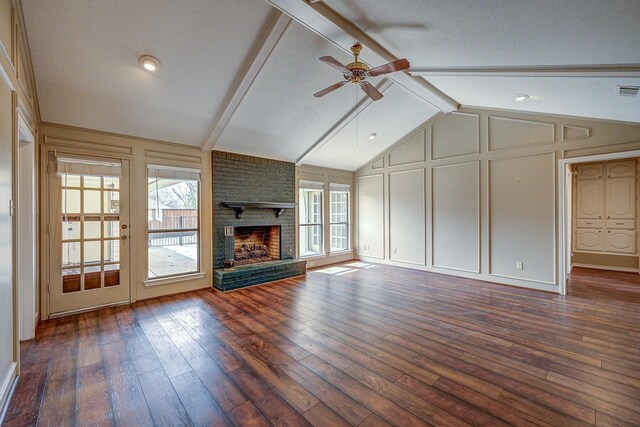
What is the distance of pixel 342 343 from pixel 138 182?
3.76 m

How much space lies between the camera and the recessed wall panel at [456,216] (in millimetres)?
5316

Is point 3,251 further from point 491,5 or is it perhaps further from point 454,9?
point 491,5

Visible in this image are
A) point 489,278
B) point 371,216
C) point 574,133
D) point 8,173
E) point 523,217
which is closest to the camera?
point 8,173

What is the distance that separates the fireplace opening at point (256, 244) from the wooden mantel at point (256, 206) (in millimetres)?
387

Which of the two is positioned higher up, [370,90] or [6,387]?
[370,90]

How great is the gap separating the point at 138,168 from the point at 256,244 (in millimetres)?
2545

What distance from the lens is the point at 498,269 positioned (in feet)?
16.5

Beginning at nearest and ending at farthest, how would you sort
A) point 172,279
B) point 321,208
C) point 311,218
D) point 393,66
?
point 393,66 < point 172,279 < point 311,218 < point 321,208

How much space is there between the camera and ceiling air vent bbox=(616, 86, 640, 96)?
2.86 m

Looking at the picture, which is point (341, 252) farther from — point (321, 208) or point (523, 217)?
point (523, 217)

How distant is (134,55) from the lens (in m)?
2.86

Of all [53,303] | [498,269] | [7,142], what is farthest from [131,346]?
[498,269]

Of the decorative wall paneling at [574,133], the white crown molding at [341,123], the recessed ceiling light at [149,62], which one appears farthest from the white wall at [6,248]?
the decorative wall paneling at [574,133]

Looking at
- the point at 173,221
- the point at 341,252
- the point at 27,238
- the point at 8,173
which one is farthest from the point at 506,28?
the point at 341,252
